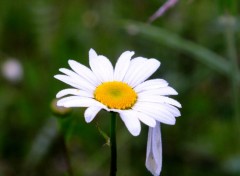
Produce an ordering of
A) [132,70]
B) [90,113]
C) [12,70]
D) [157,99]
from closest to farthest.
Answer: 1. [90,113]
2. [157,99]
3. [132,70]
4. [12,70]

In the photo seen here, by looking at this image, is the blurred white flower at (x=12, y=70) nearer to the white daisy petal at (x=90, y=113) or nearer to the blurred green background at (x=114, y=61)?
the blurred green background at (x=114, y=61)

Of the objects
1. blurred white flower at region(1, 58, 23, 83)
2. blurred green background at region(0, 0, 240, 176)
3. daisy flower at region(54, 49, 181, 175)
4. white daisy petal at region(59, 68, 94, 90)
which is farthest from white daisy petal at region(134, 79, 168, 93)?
blurred white flower at region(1, 58, 23, 83)

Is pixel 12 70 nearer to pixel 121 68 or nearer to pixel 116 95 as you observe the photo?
pixel 121 68

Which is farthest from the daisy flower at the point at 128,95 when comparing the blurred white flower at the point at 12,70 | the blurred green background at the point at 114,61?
the blurred white flower at the point at 12,70

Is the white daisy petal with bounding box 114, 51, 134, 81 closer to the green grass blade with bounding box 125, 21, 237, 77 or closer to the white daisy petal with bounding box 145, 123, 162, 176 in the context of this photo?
the white daisy petal with bounding box 145, 123, 162, 176

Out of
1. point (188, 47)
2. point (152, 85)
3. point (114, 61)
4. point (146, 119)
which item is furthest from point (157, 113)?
point (114, 61)

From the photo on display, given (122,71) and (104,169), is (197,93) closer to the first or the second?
(104,169)
